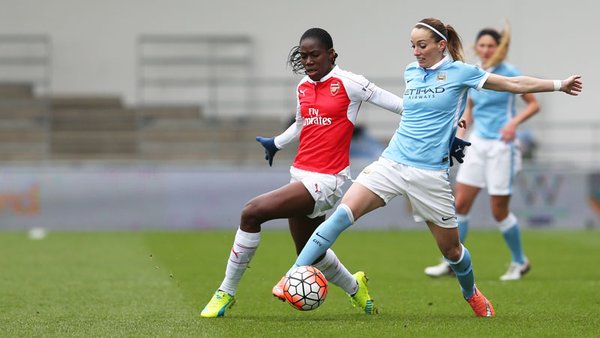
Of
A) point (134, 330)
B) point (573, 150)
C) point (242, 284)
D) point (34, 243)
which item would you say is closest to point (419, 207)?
point (134, 330)

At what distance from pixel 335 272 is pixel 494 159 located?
12.4 ft

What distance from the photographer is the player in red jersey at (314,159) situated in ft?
26.7

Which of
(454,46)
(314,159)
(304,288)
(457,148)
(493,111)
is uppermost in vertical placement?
(454,46)

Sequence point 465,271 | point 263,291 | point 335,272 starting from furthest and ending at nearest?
point 263,291, point 335,272, point 465,271

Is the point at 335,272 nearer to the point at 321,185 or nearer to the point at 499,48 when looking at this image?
the point at 321,185

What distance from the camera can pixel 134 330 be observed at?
770 centimetres

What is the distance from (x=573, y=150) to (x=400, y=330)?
16537 millimetres

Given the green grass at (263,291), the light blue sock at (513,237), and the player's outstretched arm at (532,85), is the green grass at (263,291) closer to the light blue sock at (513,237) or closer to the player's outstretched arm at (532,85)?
the light blue sock at (513,237)

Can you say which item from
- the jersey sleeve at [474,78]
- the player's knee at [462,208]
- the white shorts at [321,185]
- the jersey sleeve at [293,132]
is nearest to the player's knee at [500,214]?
the player's knee at [462,208]

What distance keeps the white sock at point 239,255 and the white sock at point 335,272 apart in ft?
1.63

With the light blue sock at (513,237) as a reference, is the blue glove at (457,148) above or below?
above

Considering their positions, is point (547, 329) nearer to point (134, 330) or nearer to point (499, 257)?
point (134, 330)

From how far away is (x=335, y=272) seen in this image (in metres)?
8.58

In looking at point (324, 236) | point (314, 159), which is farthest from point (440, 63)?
point (324, 236)
